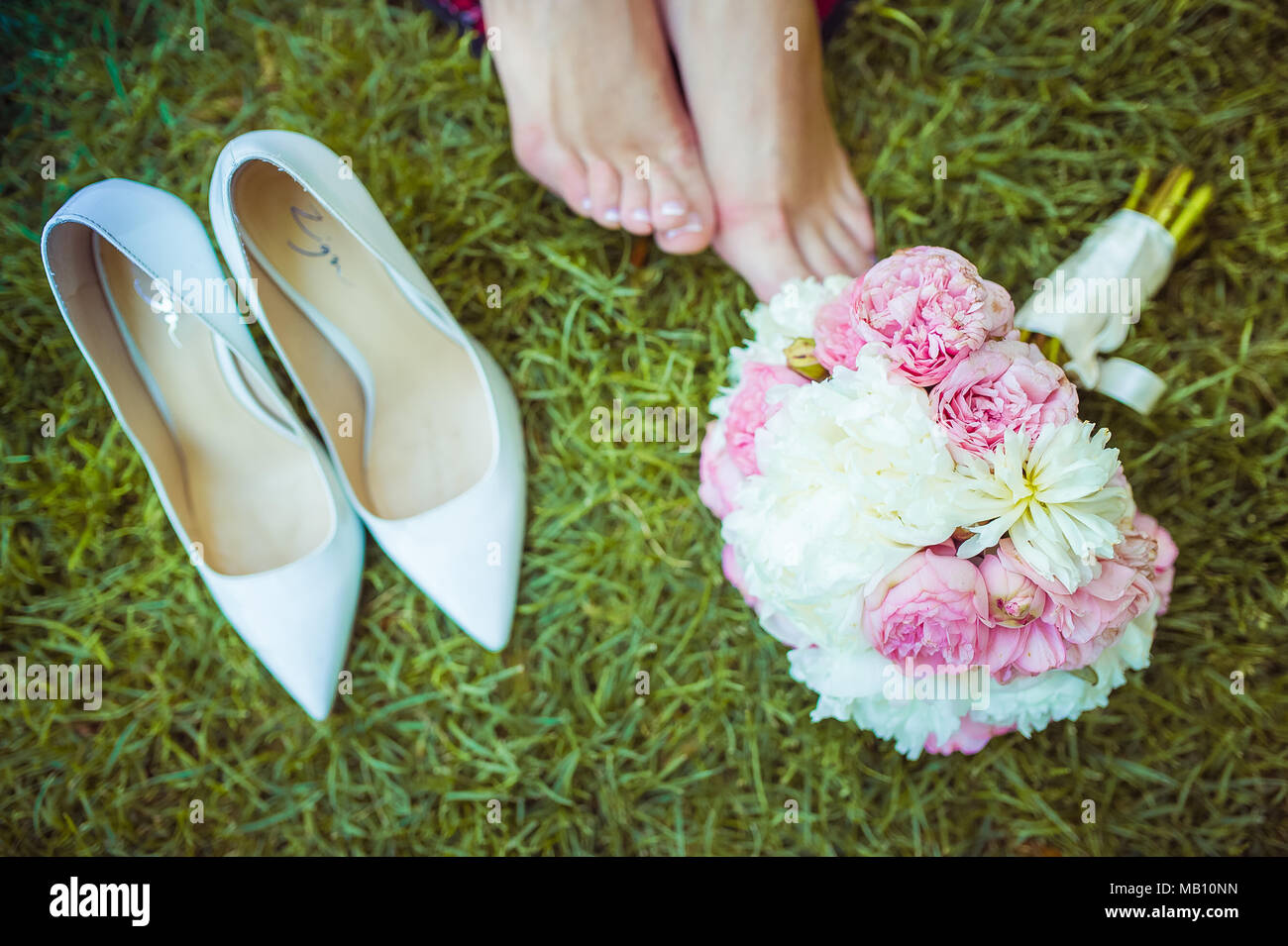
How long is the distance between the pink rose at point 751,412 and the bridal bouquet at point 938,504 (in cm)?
2

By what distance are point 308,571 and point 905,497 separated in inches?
25.9

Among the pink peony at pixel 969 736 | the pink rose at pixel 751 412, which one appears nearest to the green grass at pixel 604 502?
the pink peony at pixel 969 736

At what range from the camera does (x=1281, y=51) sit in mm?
1036

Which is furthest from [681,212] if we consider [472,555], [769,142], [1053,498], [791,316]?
[1053,498]

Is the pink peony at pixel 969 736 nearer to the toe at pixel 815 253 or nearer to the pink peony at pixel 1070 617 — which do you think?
the pink peony at pixel 1070 617

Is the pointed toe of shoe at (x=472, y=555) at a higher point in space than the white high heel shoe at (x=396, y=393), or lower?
lower

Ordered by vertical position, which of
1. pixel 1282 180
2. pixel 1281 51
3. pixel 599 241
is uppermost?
pixel 1281 51

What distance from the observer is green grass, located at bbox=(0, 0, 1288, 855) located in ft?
3.24

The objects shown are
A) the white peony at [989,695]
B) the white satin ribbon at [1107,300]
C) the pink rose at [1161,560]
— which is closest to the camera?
the white peony at [989,695]

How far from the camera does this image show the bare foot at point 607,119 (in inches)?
37.6
